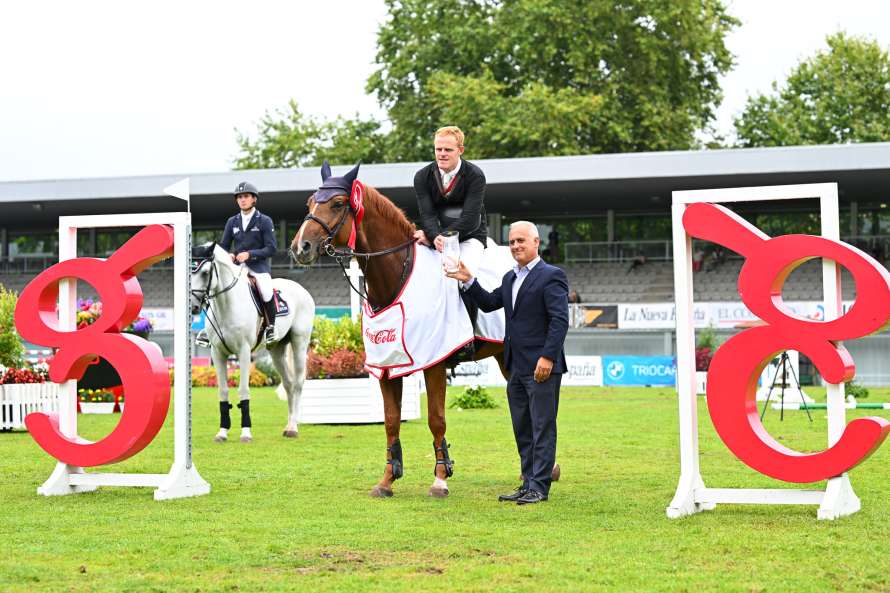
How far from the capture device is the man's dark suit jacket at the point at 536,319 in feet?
26.8

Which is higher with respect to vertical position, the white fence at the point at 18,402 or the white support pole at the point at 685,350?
the white support pole at the point at 685,350

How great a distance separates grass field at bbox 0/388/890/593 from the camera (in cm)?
544

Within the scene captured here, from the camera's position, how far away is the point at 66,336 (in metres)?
8.92

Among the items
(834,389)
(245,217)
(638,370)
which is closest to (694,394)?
(834,389)

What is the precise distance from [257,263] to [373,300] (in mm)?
5908

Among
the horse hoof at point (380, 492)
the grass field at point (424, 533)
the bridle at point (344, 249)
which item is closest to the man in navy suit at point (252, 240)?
the grass field at point (424, 533)

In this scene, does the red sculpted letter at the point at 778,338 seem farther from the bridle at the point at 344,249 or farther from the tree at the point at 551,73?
the tree at the point at 551,73

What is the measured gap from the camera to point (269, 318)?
14.3 metres

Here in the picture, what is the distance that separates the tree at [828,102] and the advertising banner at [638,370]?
23.9m

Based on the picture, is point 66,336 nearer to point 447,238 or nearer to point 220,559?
point 447,238

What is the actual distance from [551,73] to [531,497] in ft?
131

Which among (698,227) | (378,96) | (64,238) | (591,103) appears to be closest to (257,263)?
(64,238)

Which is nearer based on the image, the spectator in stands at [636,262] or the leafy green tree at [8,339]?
the leafy green tree at [8,339]

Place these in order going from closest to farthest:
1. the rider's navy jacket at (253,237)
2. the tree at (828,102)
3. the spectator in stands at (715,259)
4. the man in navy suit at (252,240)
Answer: the man in navy suit at (252,240) < the rider's navy jacket at (253,237) < the spectator in stands at (715,259) < the tree at (828,102)
